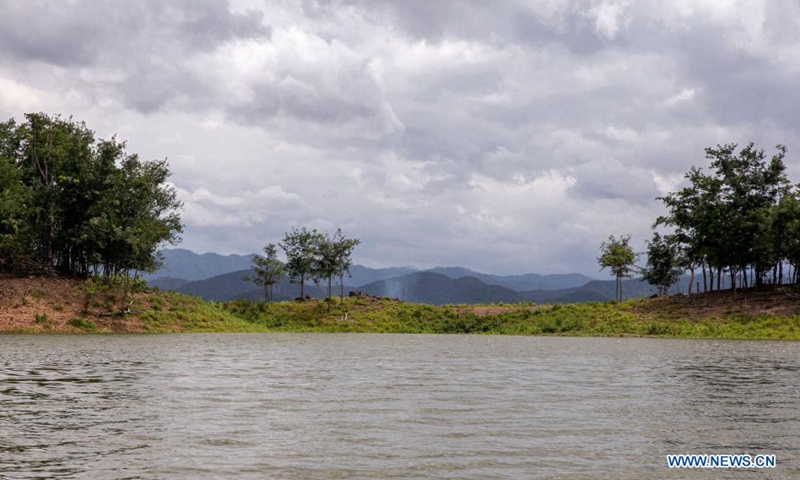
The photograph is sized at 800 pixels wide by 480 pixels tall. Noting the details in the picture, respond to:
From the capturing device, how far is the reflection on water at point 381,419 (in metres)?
12.5

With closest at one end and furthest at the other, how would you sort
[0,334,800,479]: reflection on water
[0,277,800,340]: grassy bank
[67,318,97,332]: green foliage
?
[0,334,800,479]: reflection on water, [67,318,97,332]: green foliage, [0,277,800,340]: grassy bank

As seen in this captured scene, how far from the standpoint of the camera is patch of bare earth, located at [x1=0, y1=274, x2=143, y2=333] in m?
63.0

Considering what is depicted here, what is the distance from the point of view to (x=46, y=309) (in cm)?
6706

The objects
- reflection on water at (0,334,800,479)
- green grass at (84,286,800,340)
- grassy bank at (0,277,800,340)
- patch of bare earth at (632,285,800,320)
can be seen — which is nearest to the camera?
reflection on water at (0,334,800,479)

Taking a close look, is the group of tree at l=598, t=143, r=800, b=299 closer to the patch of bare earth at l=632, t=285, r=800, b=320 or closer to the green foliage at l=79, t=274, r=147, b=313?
the patch of bare earth at l=632, t=285, r=800, b=320

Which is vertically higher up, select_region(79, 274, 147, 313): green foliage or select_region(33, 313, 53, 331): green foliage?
select_region(79, 274, 147, 313): green foliage

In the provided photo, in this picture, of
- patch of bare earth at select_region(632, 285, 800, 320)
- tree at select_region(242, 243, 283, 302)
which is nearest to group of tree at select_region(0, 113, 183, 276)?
tree at select_region(242, 243, 283, 302)

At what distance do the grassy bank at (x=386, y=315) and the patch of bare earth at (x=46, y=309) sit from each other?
3.9 inches

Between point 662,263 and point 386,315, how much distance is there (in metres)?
52.9

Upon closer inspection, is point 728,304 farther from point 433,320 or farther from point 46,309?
point 46,309

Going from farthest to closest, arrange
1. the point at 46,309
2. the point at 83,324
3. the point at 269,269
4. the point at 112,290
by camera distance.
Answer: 1. the point at 269,269
2. the point at 112,290
3. the point at 46,309
4. the point at 83,324

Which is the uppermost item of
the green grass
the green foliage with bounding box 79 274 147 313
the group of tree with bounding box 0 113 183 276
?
the group of tree with bounding box 0 113 183 276

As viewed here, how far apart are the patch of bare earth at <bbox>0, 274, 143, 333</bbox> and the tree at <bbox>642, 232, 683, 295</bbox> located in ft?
286

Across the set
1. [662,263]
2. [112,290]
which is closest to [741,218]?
[662,263]
